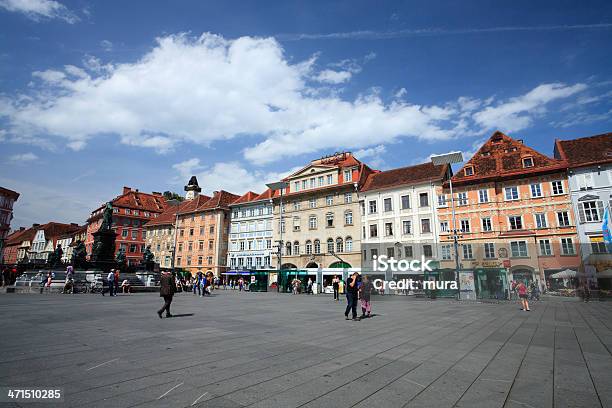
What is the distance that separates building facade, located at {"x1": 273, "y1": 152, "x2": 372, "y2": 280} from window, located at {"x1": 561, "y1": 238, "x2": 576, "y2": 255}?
828 inches

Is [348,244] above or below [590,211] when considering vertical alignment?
below

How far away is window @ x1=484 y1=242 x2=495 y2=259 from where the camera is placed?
34703mm

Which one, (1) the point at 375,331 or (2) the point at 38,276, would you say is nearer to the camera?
(1) the point at 375,331

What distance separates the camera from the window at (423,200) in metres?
40.2

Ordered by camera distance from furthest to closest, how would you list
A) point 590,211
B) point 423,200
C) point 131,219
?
point 131,219
point 423,200
point 590,211

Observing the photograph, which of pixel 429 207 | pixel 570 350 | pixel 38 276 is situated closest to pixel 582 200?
pixel 429 207

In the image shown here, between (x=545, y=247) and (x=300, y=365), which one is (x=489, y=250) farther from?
(x=300, y=365)

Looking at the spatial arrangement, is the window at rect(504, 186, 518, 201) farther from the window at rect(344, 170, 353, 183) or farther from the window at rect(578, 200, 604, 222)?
the window at rect(344, 170, 353, 183)

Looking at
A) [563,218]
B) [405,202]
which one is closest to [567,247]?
[563,218]

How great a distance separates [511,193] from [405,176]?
1226 centimetres

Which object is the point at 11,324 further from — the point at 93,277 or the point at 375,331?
the point at 93,277

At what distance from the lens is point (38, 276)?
2411 centimetres

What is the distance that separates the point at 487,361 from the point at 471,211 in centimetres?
3468

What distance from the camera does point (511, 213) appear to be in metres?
35.3
